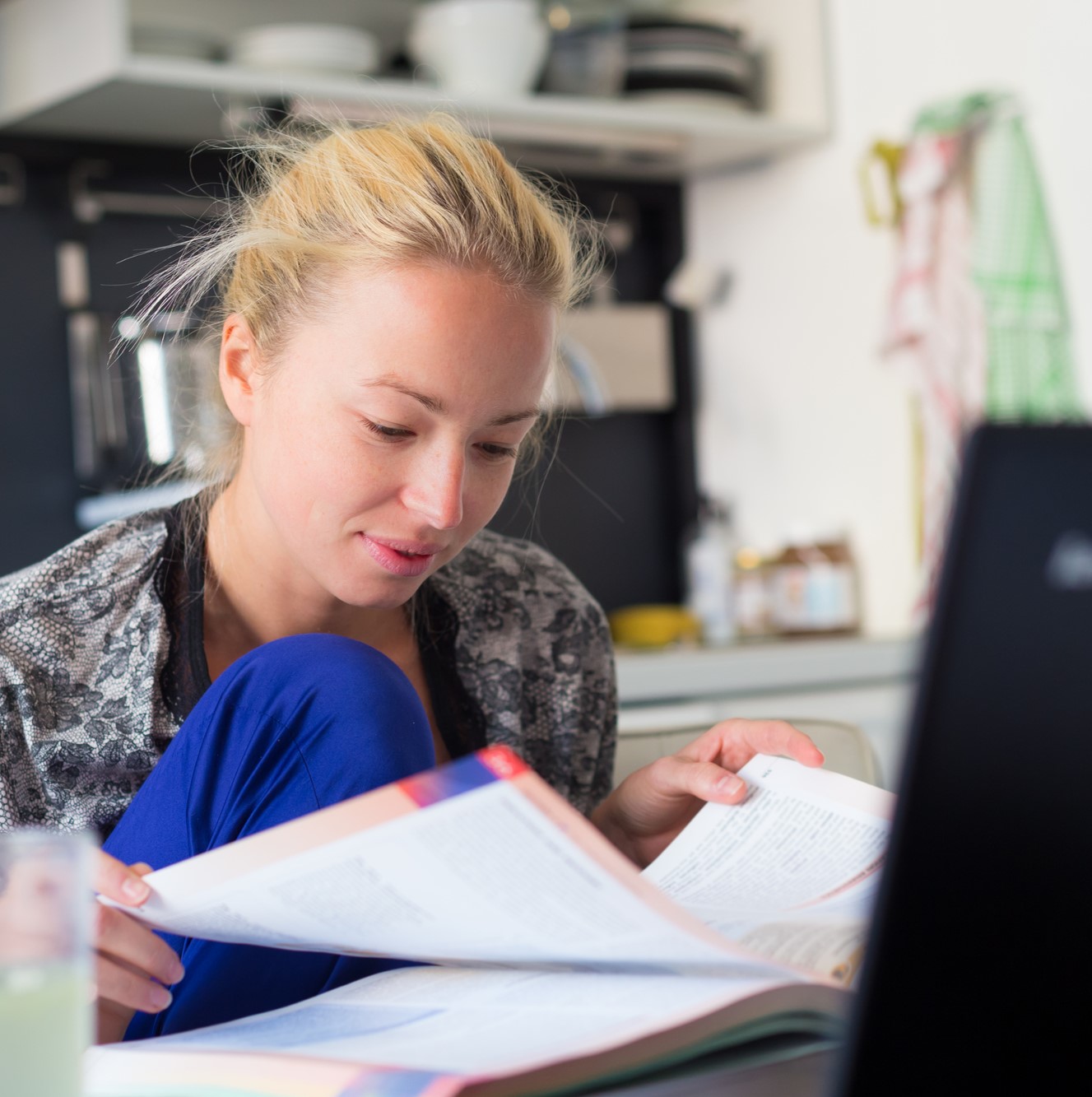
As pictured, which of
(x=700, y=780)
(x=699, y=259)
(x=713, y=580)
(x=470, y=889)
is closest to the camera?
(x=470, y=889)

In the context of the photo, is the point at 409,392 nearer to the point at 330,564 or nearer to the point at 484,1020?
the point at 330,564

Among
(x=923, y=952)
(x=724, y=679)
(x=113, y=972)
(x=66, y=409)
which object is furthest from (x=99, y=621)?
(x=66, y=409)

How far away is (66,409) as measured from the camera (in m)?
2.38

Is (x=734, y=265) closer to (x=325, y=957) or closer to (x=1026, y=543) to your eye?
(x=325, y=957)

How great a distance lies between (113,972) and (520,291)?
1.94 ft

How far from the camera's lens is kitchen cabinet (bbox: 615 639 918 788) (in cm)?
211

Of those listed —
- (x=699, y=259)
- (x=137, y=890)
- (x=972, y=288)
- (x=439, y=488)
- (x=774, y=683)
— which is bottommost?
(x=774, y=683)

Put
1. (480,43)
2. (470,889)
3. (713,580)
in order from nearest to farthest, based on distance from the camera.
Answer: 1. (470,889)
2. (480,43)
3. (713,580)

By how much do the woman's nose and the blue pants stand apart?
21 centimetres

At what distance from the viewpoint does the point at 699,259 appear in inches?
115

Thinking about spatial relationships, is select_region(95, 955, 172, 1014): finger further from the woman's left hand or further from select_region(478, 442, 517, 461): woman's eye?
select_region(478, 442, 517, 461): woman's eye

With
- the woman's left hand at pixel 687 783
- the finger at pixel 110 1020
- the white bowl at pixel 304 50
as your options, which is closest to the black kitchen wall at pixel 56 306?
the white bowl at pixel 304 50

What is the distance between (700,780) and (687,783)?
22mm

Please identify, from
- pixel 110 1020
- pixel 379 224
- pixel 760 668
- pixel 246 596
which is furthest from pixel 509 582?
pixel 760 668
